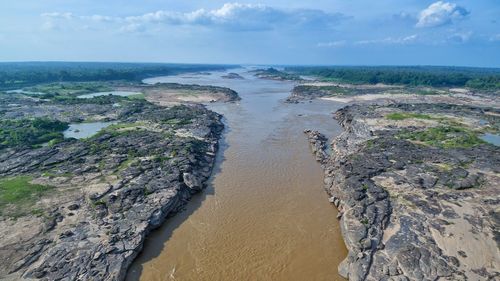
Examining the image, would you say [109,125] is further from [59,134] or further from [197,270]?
[197,270]

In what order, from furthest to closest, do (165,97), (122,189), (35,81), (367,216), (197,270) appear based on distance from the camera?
(35,81) < (165,97) < (122,189) < (367,216) < (197,270)

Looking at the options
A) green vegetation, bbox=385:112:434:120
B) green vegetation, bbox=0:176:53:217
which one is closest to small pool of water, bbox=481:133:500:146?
green vegetation, bbox=385:112:434:120

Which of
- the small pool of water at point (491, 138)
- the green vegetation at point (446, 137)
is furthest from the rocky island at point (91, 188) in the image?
the small pool of water at point (491, 138)

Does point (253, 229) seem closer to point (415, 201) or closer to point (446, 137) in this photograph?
point (415, 201)

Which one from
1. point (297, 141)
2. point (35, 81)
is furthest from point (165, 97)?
point (35, 81)

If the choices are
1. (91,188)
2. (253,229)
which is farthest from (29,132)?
(253,229)

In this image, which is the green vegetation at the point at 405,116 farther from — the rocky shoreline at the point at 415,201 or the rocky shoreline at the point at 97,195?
the rocky shoreline at the point at 97,195

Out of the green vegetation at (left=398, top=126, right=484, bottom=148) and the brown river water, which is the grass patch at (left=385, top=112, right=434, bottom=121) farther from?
the brown river water
